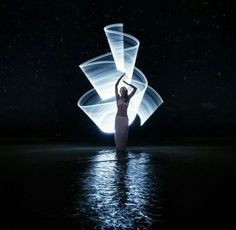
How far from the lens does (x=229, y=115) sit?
36.2 m

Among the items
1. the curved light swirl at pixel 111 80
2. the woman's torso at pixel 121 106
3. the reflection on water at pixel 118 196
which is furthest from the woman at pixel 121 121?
the reflection on water at pixel 118 196

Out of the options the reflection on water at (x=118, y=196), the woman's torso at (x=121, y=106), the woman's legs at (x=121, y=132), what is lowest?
the reflection on water at (x=118, y=196)

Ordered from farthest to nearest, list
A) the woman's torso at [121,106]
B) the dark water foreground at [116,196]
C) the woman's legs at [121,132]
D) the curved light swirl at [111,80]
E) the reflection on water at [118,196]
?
the curved light swirl at [111,80] < the woman's torso at [121,106] < the woman's legs at [121,132] < the reflection on water at [118,196] < the dark water foreground at [116,196]

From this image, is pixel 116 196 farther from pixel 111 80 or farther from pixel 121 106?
pixel 111 80

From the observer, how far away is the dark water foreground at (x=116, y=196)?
195 inches

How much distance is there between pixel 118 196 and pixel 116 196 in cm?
3

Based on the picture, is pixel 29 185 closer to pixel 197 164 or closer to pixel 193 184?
pixel 193 184

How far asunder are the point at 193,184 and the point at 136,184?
1.07 metres

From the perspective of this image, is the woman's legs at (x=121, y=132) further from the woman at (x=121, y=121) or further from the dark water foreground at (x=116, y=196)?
the dark water foreground at (x=116, y=196)

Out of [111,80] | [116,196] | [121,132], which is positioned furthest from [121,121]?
[116,196]

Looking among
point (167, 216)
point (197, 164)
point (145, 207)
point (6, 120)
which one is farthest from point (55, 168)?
point (6, 120)

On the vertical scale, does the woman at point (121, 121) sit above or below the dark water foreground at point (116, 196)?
above

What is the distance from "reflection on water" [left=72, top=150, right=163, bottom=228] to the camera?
510 cm

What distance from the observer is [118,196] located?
659cm
